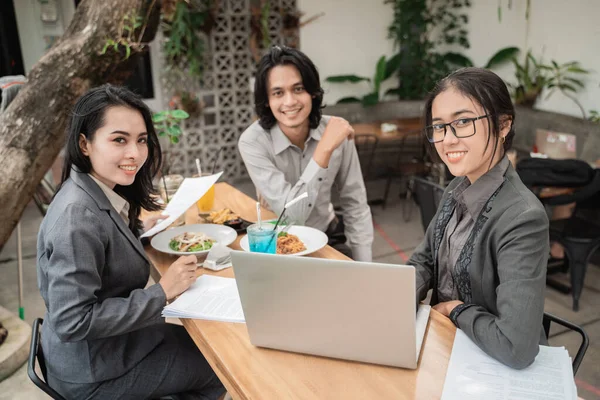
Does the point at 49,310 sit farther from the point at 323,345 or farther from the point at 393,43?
the point at 393,43

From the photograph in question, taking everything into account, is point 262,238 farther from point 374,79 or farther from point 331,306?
point 374,79

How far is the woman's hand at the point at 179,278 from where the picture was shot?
5.02ft

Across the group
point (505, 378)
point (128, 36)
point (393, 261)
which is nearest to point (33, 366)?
point (505, 378)

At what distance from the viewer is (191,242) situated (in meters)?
1.88

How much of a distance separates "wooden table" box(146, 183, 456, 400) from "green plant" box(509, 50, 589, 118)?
4.61 m

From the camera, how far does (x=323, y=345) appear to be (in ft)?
4.05

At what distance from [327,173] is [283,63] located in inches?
20.1

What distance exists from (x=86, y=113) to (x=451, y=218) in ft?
3.67

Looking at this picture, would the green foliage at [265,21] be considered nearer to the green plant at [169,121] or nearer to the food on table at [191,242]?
the green plant at [169,121]

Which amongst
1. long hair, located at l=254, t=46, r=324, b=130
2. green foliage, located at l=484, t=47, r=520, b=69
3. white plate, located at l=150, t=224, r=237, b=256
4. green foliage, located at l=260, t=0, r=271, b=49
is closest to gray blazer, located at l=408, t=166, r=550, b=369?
white plate, located at l=150, t=224, r=237, b=256

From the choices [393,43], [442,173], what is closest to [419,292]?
[442,173]

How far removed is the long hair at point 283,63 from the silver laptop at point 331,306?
1.31 meters

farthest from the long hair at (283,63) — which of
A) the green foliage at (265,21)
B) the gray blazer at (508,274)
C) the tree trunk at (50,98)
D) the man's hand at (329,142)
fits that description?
the green foliage at (265,21)

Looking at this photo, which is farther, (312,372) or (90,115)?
(90,115)
